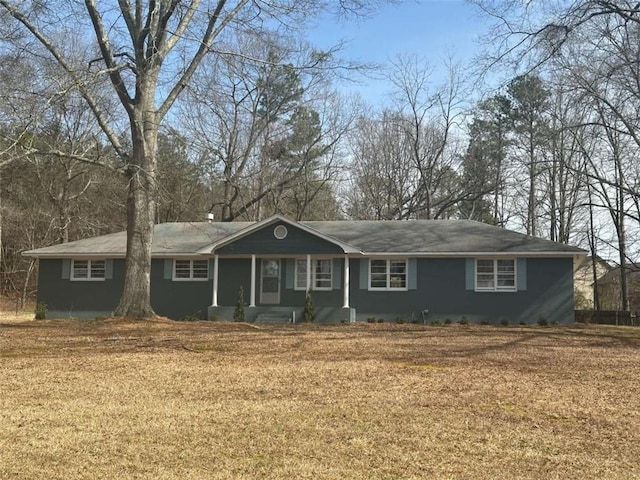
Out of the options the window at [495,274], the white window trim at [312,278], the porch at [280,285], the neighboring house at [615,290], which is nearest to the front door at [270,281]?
the porch at [280,285]

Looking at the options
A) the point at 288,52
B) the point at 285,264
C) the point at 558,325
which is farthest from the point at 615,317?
the point at 288,52

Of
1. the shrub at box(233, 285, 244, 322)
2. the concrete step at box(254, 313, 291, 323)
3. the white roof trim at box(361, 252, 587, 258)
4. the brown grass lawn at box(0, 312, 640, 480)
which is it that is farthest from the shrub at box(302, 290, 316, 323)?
the brown grass lawn at box(0, 312, 640, 480)

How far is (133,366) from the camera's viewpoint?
9398 millimetres

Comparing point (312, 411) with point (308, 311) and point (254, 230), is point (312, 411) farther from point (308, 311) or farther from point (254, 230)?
point (254, 230)

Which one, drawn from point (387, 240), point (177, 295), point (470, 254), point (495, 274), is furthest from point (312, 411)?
point (177, 295)

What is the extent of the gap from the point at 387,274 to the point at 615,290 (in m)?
21.6

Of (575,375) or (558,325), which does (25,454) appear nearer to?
(575,375)

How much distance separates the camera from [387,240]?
73.6 ft

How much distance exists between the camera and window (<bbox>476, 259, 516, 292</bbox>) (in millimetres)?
21047

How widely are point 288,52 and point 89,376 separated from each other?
10.6 meters

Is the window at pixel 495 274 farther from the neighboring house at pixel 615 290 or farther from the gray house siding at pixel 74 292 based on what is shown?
the neighboring house at pixel 615 290

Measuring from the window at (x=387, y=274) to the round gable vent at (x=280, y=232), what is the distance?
3085mm

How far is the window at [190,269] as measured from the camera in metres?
22.6

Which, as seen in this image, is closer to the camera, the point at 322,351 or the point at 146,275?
the point at 322,351
